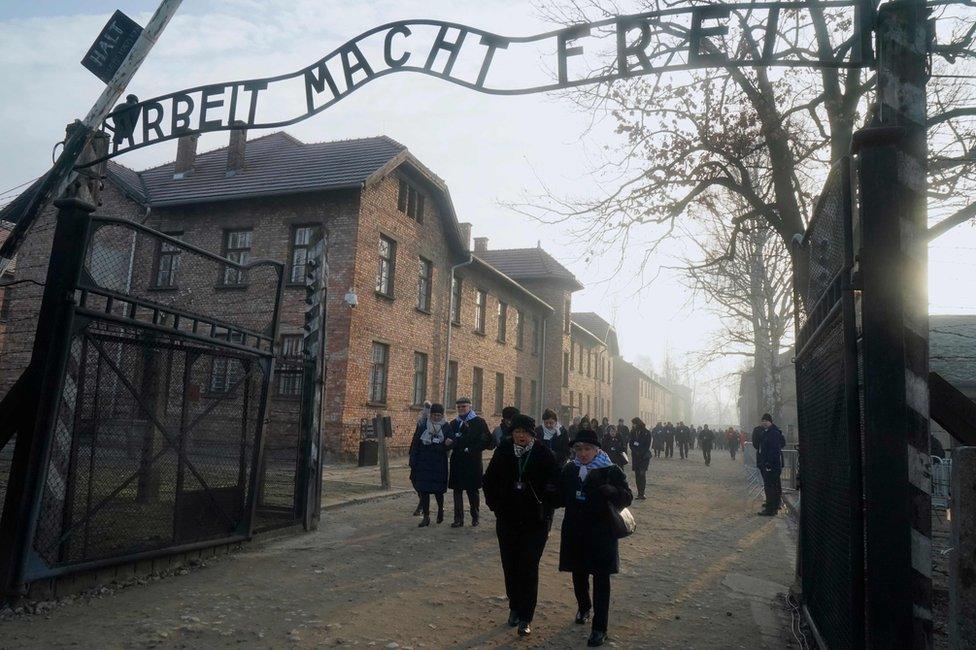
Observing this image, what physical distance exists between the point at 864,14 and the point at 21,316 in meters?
22.8

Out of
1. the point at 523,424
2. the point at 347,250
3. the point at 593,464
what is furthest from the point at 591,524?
the point at 347,250

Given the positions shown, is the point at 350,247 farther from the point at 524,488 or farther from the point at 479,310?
the point at 524,488

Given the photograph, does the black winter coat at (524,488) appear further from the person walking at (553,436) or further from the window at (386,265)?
the window at (386,265)

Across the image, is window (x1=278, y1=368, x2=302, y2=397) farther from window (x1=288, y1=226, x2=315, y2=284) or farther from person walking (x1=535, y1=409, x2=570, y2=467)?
window (x1=288, y1=226, x2=315, y2=284)

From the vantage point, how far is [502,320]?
29562 millimetres

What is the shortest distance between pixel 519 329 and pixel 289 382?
75.4 feet

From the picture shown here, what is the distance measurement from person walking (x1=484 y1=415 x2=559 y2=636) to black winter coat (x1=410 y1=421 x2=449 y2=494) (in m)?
4.18

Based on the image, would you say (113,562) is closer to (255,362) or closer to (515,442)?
(255,362)

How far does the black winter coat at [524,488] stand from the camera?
546 centimetres

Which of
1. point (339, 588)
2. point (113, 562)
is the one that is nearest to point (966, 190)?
point (339, 588)

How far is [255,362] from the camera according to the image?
752cm

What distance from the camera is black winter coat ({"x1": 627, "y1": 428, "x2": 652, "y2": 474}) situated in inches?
572

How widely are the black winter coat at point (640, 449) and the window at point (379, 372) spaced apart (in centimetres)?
803

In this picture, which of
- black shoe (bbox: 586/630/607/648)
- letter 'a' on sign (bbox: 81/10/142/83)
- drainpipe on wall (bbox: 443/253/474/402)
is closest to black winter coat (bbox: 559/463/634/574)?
black shoe (bbox: 586/630/607/648)
